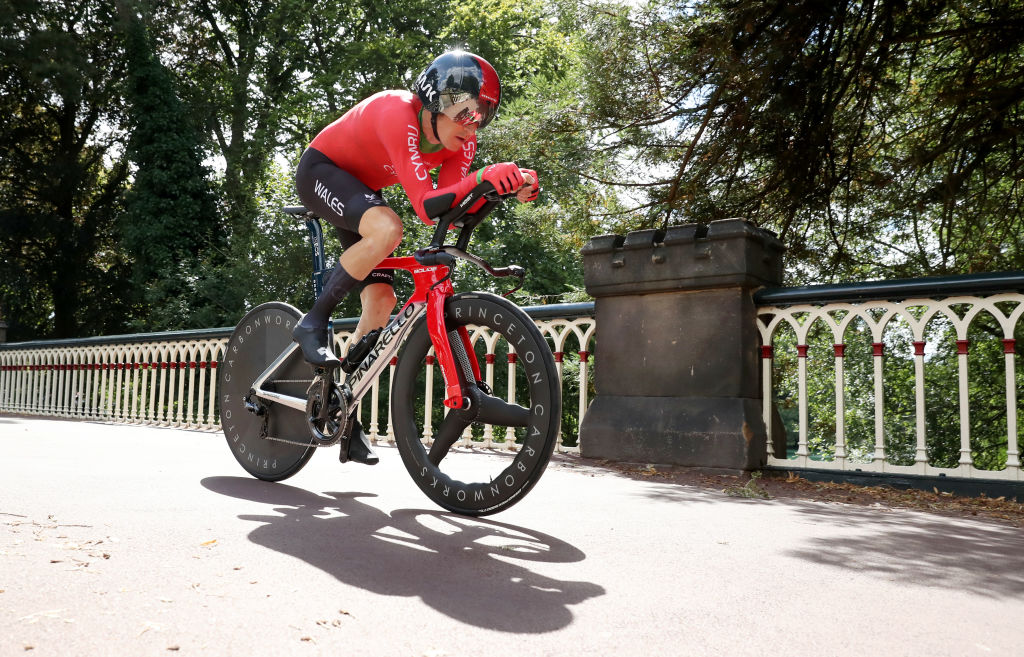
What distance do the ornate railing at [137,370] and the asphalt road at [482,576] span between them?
276 centimetres

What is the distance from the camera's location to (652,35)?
8.05 meters

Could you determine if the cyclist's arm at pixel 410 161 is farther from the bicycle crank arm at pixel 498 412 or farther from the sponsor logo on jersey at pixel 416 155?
the bicycle crank arm at pixel 498 412

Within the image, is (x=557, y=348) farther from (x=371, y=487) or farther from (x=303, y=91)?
(x=303, y=91)

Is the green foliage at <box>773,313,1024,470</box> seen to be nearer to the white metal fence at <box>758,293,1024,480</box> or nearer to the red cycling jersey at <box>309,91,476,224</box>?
the white metal fence at <box>758,293,1024,480</box>

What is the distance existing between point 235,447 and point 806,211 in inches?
235

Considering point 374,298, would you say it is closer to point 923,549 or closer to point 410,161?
point 410,161

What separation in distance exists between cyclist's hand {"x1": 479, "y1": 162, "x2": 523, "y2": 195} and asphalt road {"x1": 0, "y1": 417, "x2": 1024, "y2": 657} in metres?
1.27

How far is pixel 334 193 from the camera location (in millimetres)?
3535

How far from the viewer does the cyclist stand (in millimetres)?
3104

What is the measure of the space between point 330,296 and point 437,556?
1458mm

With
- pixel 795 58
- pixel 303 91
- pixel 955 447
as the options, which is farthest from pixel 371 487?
pixel 303 91

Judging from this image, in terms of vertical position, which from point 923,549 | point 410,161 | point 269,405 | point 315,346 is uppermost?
point 410,161

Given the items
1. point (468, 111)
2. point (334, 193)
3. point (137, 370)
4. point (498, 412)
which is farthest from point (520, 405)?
point (137, 370)

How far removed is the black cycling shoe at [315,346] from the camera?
11.5 ft
